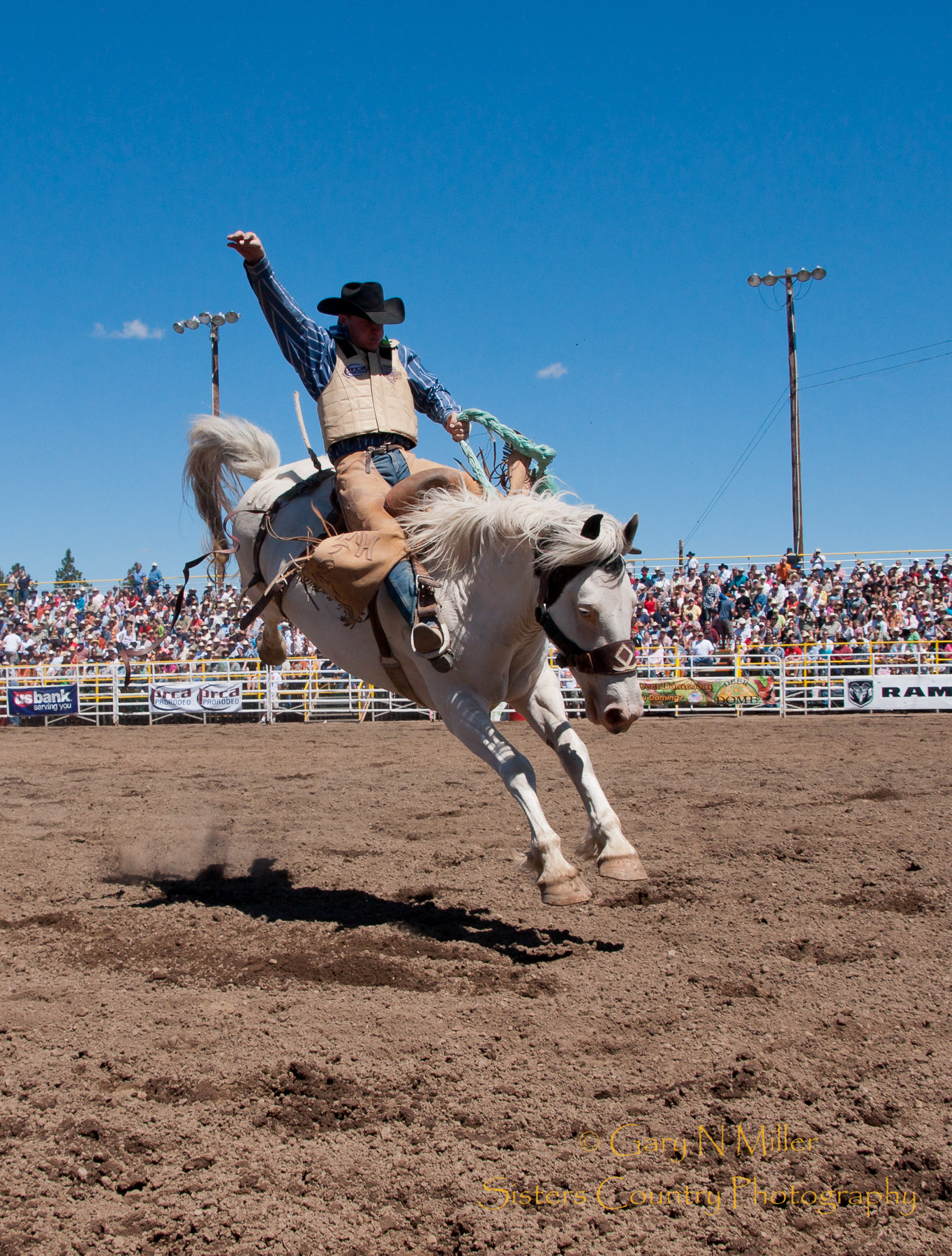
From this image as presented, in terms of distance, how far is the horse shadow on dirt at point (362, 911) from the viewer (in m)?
3.80

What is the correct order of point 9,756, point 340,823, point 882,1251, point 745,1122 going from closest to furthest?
point 882,1251 → point 745,1122 → point 340,823 → point 9,756

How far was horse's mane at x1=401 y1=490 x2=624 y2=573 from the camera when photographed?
12.3ft

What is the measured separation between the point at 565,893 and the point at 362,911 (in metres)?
1.19

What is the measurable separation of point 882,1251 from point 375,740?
11165 mm

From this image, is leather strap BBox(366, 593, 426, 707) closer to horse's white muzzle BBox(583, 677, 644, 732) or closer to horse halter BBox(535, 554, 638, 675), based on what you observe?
horse halter BBox(535, 554, 638, 675)

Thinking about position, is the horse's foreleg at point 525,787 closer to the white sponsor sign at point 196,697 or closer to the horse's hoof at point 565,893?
the horse's hoof at point 565,893

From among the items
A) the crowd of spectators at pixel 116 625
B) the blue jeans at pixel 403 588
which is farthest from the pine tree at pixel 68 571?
the blue jeans at pixel 403 588

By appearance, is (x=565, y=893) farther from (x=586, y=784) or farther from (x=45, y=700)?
(x=45, y=700)

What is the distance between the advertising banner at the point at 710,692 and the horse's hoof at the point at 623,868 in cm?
1374

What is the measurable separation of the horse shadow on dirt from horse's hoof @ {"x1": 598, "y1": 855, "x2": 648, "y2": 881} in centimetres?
27

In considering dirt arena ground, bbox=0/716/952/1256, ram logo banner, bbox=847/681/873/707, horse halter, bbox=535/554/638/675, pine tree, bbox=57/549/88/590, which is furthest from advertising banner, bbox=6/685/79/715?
pine tree, bbox=57/549/88/590

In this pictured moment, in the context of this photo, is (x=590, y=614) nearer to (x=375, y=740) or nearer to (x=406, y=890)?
(x=406, y=890)

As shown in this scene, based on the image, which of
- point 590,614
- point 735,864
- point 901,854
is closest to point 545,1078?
point 590,614

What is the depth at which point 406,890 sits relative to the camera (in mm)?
4746
